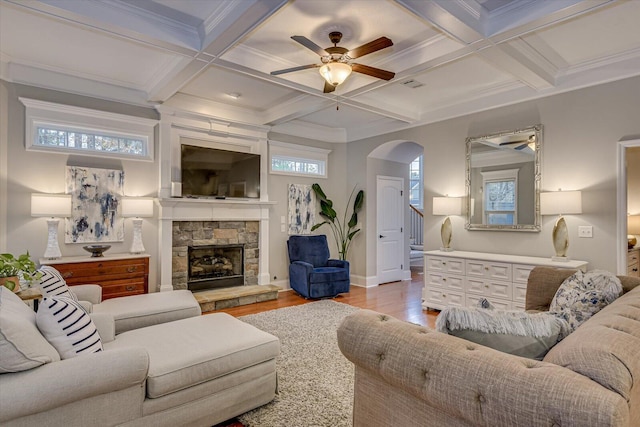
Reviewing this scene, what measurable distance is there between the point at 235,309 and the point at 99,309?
2.04 meters

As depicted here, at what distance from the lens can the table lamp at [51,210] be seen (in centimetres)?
377

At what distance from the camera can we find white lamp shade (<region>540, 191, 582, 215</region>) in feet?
12.2

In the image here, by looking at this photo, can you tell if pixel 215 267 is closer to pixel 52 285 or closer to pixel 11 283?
pixel 52 285

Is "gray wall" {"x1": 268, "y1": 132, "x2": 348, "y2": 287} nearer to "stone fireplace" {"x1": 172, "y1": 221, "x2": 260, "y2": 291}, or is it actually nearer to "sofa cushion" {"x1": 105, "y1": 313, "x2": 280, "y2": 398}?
"stone fireplace" {"x1": 172, "y1": 221, "x2": 260, "y2": 291}

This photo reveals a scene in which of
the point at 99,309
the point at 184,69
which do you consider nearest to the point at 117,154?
the point at 184,69

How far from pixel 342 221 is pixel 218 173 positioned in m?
2.55

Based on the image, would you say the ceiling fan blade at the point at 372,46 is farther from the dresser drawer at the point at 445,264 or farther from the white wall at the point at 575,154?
the dresser drawer at the point at 445,264

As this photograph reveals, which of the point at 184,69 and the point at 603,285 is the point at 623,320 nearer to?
the point at 603,285

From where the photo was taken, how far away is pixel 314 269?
5.54 meters

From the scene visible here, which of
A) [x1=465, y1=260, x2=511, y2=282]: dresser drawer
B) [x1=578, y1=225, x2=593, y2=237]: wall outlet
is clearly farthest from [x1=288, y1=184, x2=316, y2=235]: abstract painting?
[x1=578, y1=225, x2=593, y2=237]: wall outlet

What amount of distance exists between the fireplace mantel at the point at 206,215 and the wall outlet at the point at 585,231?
13.2ft

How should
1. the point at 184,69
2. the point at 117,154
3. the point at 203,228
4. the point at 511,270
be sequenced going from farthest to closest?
the point at 203,228 < the point at 117,154 < the point at 511,270 < the point at 184,69

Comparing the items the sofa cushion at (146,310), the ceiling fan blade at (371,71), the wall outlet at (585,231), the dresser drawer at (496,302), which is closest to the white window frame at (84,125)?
the sofa cushion at (146,310)

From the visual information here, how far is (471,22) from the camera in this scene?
2.74 metres
